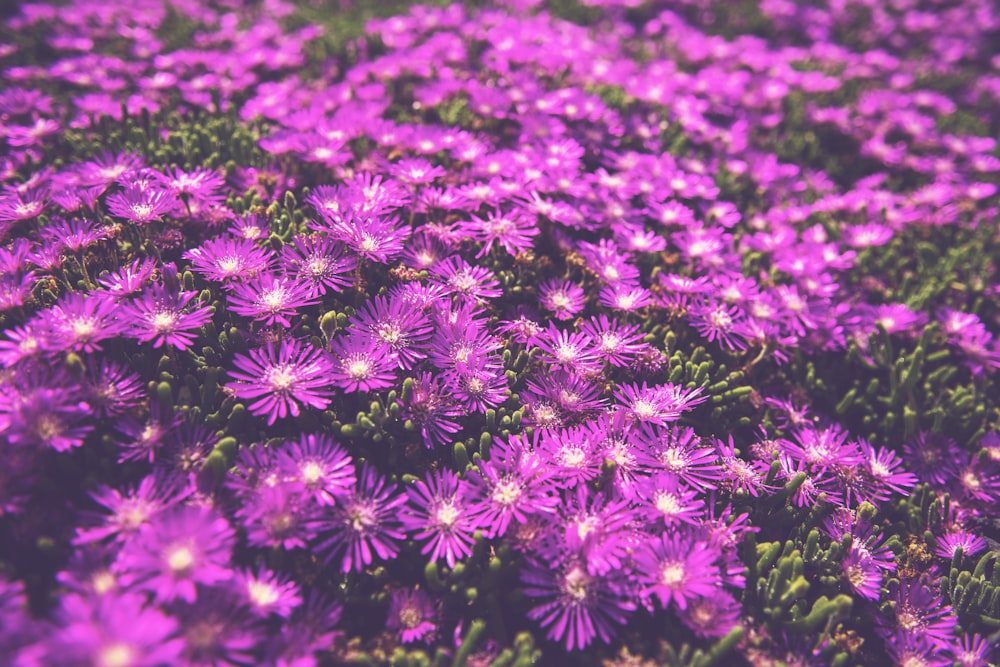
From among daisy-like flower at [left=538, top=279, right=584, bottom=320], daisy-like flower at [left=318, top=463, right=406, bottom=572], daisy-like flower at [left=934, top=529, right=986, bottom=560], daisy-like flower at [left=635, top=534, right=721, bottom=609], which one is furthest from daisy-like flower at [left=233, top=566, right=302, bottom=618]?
daisy-like flower at [left=934, top=529, right=986, bottom=560]

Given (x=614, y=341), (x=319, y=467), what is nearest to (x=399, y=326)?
(x=319, y=467)

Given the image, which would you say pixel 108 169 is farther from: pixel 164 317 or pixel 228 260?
pixel 164 317

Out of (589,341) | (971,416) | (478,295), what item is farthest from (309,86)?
(971,416)

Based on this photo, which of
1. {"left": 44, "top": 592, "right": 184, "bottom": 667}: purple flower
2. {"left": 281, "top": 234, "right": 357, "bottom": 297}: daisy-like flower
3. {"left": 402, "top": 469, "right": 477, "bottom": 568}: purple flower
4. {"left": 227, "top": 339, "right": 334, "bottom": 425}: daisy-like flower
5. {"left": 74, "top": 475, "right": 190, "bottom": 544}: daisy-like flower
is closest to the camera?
{"left": 44, "top": 592, "right": 184, "bottom": 667}: purple flower

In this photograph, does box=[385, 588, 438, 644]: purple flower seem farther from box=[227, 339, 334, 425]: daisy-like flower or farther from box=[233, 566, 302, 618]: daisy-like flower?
box=[227, 339, 334, 425]: daisy-like flower

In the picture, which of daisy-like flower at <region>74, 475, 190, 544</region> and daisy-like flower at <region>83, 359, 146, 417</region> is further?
daisy-like flower at <region>83, 359, 146, 417</region>

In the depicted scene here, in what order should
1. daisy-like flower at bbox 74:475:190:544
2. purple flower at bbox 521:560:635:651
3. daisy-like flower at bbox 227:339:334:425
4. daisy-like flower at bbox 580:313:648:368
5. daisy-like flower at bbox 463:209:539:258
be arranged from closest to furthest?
daisy-like flower at bbox 74:475:190:544, purple flower at bbox 521:560:635:651, daisy-like flower at bbox 227:339:334:425, daisy-like flower at bbox 580:313:648:368, daisy-like flower at bbox 463:209:539:258
